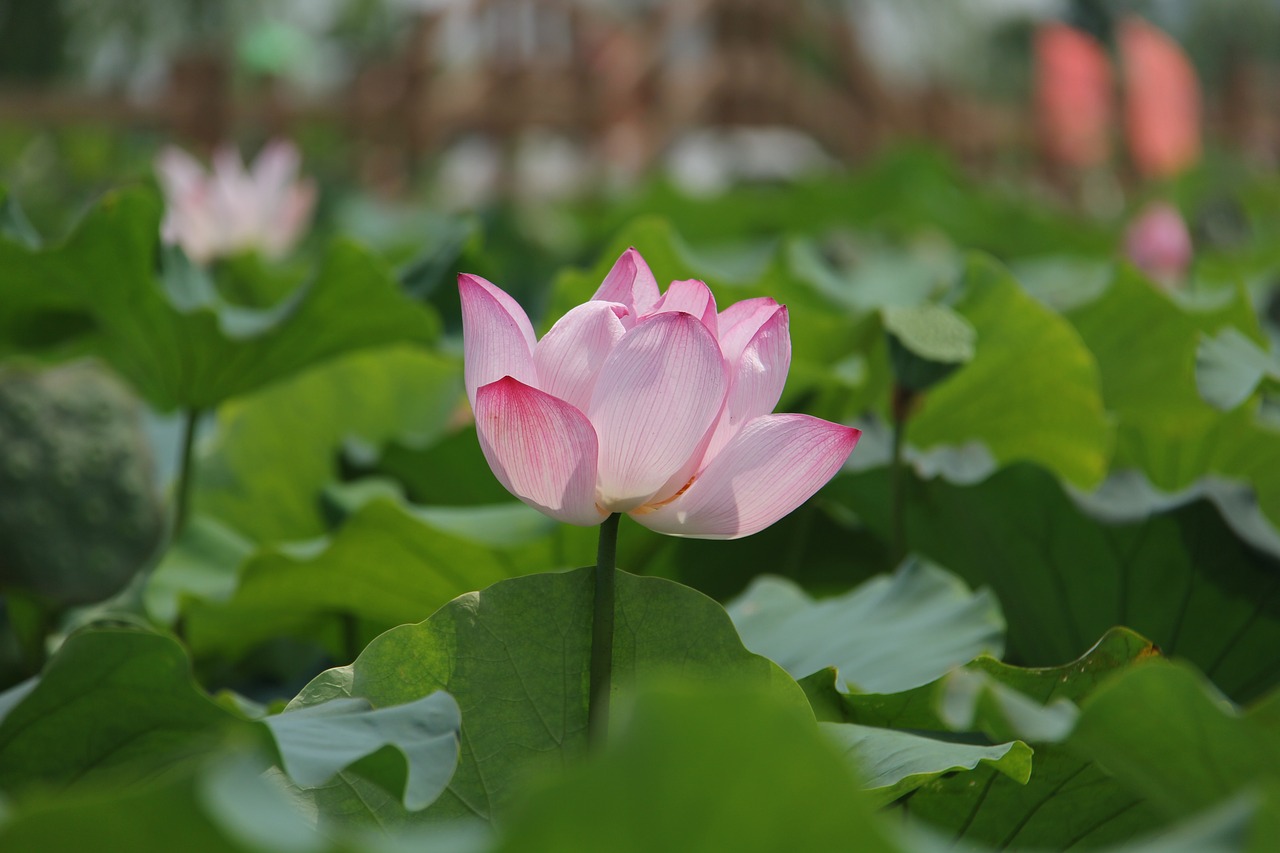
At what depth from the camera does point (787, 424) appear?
0.55m

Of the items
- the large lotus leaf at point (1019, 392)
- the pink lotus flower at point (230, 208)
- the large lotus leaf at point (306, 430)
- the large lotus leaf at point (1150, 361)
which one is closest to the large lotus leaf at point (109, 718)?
the large lotus leaf at point (306, 430)

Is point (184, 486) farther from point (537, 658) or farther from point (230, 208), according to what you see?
point (230, 208)

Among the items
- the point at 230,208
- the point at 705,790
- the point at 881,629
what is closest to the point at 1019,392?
the point at 881,629

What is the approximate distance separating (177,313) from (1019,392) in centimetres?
75

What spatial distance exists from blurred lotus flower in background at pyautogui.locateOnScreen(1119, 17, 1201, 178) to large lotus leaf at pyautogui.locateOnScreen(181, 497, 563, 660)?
2692 millimetres

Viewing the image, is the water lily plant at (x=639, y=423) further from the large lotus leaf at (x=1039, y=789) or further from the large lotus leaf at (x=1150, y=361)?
the large lotus leaf at (x=1150, y=361)

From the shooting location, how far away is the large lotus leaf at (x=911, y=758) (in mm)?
552

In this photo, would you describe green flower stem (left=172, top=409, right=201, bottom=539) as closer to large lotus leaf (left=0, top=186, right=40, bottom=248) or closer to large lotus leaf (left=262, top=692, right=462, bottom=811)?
large lotus leaf (left=0, top=186, right=40, bottom=248)

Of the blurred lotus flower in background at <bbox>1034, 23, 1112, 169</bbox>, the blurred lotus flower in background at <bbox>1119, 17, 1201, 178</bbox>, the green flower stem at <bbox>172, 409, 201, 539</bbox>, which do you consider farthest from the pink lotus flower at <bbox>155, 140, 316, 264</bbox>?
the blurred lotus flower in background at <bbox>1034, 23, 1112, 169</bbox>

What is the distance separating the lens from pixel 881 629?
31.9 inches

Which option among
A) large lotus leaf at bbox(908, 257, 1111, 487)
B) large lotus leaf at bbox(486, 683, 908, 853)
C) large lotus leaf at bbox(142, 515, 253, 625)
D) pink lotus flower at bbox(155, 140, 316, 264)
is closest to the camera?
large lotus leaf at bbox(486, 683, 908, 853)

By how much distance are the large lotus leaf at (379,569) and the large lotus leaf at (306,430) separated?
0.67ft

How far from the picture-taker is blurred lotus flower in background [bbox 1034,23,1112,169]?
3605mm

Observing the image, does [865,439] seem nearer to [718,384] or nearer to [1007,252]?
[718,384]
